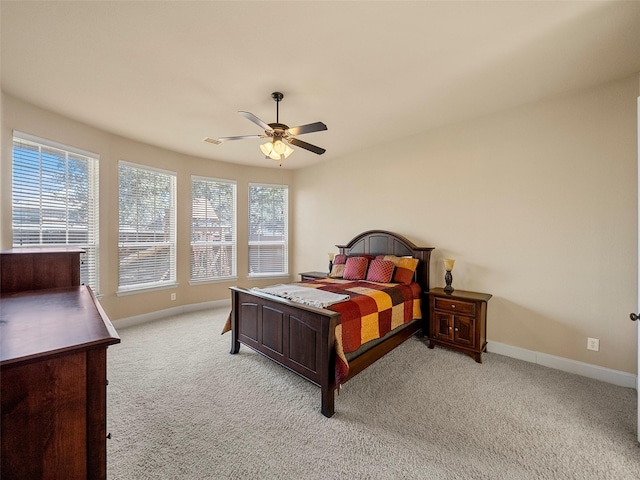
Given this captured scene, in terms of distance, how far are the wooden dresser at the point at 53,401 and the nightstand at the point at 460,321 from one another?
3.06 meters

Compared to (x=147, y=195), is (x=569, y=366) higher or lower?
lower

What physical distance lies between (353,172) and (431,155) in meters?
1.34

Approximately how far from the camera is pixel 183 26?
5.95 ft

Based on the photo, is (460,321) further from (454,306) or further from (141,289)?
(141,289)

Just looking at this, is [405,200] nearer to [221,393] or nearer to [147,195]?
[221,393]

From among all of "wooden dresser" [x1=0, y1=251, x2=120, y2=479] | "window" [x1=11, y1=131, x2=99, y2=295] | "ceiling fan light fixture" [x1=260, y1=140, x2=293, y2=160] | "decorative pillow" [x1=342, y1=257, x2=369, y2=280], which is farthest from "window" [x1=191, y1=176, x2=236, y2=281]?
"wooden dresser" [x1=0, y1=251, x2=120, y2=479]

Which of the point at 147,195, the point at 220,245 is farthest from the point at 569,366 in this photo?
the point at 147,195

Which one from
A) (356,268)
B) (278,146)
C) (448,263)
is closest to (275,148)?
(278,146)

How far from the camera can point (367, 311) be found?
2.52 m

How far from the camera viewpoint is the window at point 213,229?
4.75 m

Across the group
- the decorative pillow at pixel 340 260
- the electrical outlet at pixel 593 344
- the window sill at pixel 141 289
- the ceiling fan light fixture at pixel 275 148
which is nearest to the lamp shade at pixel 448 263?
the electrical outlet at pixel 593 344

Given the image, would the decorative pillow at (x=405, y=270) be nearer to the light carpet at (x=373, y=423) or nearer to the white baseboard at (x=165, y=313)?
the light carpet at (x=373, y=423)

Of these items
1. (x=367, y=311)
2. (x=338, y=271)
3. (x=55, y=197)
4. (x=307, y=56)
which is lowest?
(x=367, y=311)

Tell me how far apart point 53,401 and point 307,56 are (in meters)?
2.42
